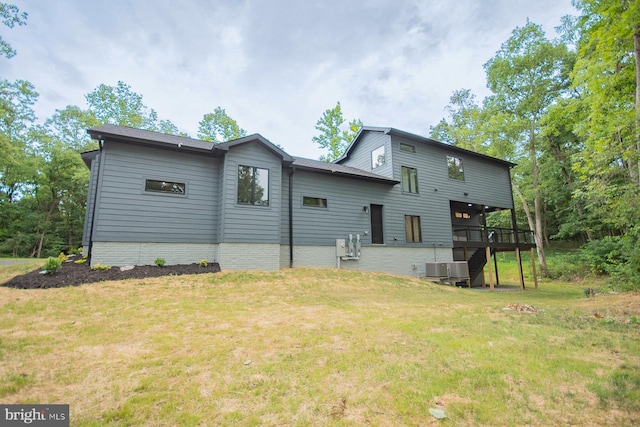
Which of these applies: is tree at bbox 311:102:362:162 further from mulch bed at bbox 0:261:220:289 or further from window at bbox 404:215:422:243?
mulch bed at bbox 0:261:220:289

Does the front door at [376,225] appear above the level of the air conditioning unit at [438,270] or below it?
above

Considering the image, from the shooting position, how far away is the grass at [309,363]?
2324 millimetres

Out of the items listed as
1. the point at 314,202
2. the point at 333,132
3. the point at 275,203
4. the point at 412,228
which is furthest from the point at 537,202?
the point at 275,203

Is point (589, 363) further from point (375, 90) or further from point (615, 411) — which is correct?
point (375, 90)

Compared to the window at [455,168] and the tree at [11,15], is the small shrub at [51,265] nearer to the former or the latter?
the tree at [11,15]

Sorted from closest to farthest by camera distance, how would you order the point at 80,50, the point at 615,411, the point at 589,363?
the point at 615,411
the point at 589,363
the point at 80,50

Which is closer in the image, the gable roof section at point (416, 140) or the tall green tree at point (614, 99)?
the tall green tree at point (614, 99)

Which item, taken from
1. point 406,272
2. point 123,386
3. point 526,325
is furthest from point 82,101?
point 526,325

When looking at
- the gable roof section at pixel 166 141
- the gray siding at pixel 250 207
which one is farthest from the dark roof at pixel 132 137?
the gray siding at pixel 250 207

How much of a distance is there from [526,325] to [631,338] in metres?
1.21

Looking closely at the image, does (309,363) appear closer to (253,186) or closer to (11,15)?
(253,186)

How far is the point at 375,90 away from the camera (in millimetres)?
23297

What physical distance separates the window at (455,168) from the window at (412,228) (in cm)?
383

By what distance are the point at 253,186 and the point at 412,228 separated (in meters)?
8.41
